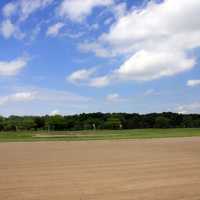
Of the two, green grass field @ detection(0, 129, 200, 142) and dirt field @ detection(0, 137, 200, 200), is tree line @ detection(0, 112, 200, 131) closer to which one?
green grass field @ detection(0, 129, 200, 142)

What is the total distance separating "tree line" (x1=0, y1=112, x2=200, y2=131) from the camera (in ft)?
352

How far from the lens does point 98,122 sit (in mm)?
115375

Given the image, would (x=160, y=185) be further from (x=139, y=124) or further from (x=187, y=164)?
(x=139, y=124)

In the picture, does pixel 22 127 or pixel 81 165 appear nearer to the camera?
pixel 81 165

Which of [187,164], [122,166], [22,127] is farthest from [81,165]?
[22,127]

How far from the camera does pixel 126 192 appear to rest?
9195 mm

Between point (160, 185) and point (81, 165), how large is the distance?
18.3ft

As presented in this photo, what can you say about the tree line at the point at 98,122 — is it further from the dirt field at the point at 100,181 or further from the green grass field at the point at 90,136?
the dirt field at the point at 100,181

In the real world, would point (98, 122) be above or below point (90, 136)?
above

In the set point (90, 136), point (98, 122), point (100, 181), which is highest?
point (98, 122)

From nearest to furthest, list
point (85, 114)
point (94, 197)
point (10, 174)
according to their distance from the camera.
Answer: point (94, 197)
point (10, 174)
point (85, 114)

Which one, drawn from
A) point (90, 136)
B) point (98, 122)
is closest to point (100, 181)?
point (90, 136)

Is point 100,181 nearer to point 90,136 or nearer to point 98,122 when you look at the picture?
point 90,136

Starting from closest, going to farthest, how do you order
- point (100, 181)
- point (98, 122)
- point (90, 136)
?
1. point (100, 181)
2. point (90, 136)
3. point (98, 122)
